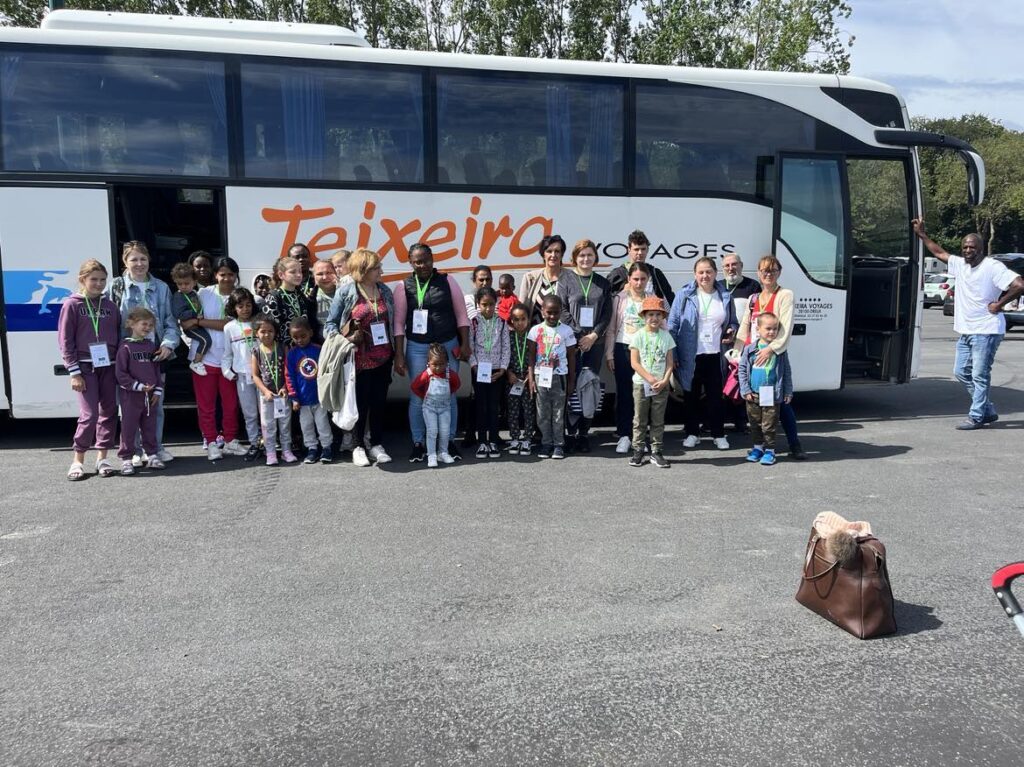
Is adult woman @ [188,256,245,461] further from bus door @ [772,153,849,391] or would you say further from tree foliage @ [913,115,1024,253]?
tree foliage @ [913,115,1024,253]

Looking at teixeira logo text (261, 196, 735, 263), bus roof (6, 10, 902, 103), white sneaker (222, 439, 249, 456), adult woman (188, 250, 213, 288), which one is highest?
bus roof (6, 10, 902, 103)

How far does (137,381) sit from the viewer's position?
6789 millimetres

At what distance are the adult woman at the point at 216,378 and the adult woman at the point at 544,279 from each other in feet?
9.16

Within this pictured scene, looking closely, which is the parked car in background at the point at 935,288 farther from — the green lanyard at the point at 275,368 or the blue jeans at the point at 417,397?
the green lanyard at the point at 275,368

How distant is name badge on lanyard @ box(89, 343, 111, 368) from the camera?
665 centimetres

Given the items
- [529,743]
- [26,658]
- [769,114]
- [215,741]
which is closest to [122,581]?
[26,658]

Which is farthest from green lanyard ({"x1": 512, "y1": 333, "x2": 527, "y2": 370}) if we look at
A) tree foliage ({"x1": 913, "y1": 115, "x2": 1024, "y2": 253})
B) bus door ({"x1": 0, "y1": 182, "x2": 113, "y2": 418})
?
tree foliage ({"x1": 913, "y1": 115, "x2": 1024, "y2": 253})

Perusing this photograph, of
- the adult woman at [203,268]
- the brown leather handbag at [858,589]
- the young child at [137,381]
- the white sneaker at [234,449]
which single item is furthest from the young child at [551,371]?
the brown leather handbag at [858,589]

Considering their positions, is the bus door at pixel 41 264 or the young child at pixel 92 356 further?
the bus door at pixel 41 264

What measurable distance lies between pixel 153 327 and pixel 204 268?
938 mm

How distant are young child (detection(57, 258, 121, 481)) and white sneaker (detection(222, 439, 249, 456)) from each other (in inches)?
39.8

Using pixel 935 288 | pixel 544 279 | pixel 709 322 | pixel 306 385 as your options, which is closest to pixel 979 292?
pixel 709 322

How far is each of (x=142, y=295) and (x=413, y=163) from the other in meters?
2.83

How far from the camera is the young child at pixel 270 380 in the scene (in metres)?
7.09
